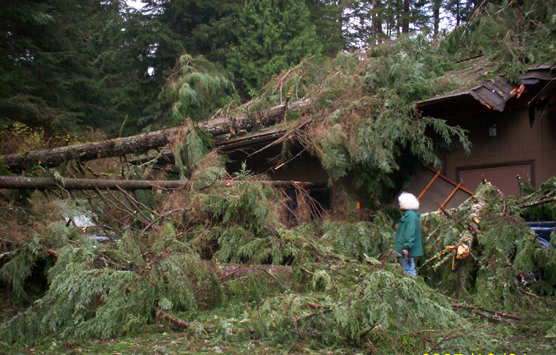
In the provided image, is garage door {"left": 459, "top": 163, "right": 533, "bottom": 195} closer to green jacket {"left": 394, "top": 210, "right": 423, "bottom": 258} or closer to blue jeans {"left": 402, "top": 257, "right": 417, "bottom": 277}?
green jacket {"left": 394, "top": 210, "right": 423, "bottom": 258}

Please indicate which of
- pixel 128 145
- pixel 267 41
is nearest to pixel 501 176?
pixel 128 145

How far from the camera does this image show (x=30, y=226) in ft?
17.1

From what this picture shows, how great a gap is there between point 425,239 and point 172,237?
10.9 ft

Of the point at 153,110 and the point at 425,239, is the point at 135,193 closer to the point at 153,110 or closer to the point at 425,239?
Answer: the point at 425,239

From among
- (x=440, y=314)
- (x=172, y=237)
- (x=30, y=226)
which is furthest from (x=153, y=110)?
(x=440, y=314)

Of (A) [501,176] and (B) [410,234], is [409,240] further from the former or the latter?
(A) [501,176]

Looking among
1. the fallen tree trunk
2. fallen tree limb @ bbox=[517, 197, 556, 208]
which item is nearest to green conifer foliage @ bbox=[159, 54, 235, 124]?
the fallen tree trunk

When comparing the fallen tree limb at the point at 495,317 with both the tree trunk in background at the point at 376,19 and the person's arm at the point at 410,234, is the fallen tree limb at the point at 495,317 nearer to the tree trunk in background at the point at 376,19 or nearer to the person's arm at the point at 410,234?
the person's arm at the point at 410,234

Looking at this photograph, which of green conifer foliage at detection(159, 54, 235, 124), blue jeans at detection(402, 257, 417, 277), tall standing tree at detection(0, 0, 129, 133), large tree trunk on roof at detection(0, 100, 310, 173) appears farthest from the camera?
tall standing tree at detection(0, 0, 129, 133)

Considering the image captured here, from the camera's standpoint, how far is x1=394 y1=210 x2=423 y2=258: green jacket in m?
4.77

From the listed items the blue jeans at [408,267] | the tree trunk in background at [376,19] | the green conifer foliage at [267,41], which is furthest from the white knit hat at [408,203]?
the tree trunk in background at [376,19]

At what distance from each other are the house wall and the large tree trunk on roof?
3116 mm

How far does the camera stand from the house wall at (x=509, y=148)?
675 cm

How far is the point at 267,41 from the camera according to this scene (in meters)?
16.9
